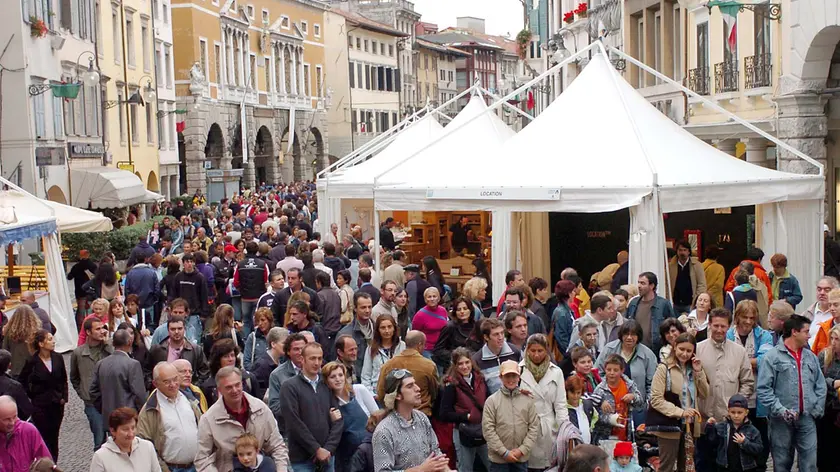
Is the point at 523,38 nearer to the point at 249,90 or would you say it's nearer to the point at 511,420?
the point at 249,90

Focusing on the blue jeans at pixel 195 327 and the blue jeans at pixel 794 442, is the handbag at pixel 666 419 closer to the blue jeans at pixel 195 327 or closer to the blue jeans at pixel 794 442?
the blue jeans at pixel 794 442

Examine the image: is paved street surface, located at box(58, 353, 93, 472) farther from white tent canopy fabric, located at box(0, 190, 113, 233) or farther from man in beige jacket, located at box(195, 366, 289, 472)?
white tent canopy fabric, located at box(0, 190, 113, 233)

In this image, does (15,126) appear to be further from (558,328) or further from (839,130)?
(558,328)

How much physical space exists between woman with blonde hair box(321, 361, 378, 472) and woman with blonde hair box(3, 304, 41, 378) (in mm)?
3493

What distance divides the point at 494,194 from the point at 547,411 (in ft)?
20.0

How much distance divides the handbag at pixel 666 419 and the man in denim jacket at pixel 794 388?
67cm

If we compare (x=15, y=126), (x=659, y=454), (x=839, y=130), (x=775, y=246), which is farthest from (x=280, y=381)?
(x=15, y=126)

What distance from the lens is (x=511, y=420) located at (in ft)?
27.1

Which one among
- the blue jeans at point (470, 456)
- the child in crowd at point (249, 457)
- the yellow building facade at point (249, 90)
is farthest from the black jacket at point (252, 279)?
the yellow building facade at point (249, 90)

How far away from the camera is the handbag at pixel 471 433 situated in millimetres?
8648

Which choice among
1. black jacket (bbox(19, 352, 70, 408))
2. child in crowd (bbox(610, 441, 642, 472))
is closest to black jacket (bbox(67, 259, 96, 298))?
black jacket (bbox(19, 352, 70, 408))

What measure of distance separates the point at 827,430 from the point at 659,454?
1.42 m

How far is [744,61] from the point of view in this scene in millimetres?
22000

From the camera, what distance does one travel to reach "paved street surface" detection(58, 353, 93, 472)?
35.8 ft
